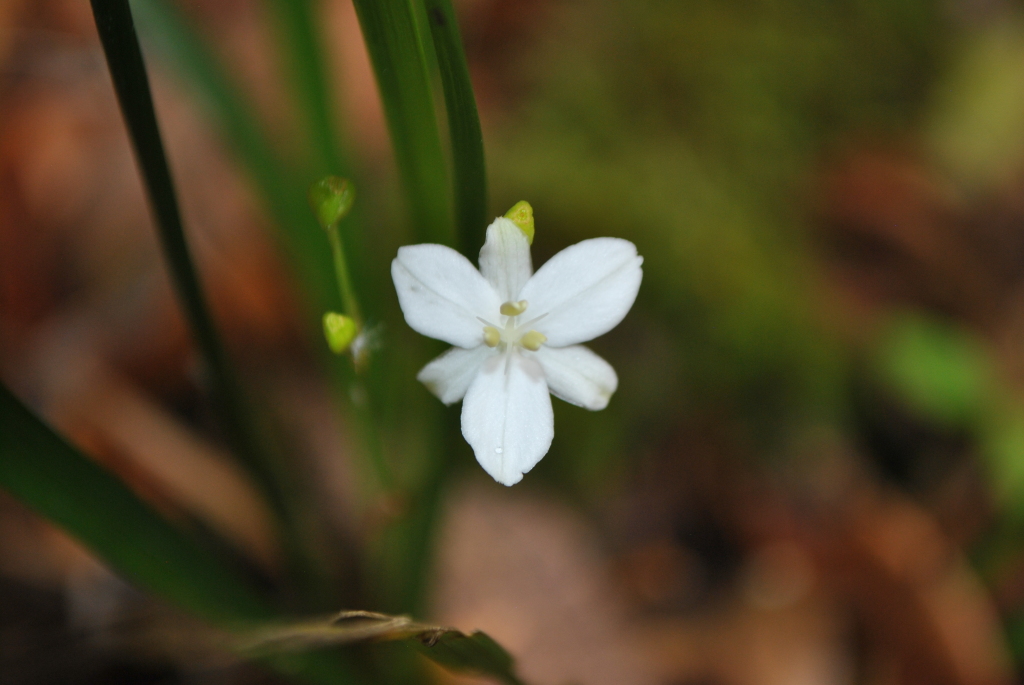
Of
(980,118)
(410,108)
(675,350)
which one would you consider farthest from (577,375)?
(980,118)

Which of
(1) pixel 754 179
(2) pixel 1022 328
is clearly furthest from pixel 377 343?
(2) pixel 1022 328

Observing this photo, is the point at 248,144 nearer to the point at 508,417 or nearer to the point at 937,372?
the point at 508,417

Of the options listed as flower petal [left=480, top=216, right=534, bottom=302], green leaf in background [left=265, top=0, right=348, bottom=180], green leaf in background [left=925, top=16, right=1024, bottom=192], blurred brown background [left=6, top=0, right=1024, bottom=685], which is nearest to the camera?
Result: flower petal [left=480, top=216, right=534, bottom=302]

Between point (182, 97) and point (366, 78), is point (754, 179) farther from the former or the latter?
point (182, 97)

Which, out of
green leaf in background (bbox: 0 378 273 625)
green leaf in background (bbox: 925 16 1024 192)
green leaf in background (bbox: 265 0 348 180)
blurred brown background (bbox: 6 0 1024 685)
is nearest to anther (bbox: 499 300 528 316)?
green leaf in background (bbox: 0 378 273 625)

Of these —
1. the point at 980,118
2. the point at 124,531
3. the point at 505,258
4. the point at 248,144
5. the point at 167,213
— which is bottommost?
the point at 124,531

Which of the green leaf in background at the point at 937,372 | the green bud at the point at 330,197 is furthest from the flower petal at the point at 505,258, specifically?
the green leaf in background at the point at 937,372

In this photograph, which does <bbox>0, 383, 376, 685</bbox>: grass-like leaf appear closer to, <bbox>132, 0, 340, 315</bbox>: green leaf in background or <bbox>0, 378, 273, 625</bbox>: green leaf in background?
<bbox>0, 378, 273, 625</bbox>: green leaf in background
